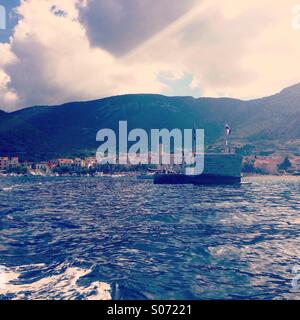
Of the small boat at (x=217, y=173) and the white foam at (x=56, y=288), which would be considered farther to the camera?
the small boat at (x=217, y=173)

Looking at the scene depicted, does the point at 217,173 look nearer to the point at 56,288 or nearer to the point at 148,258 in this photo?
the point at 148,258

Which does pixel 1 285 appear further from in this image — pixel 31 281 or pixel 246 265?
pixel 246 265

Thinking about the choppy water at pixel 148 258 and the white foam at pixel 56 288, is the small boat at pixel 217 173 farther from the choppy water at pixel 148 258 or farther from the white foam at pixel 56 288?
the white foam at pixel 56 288

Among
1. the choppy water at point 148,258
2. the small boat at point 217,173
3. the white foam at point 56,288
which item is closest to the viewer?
the white foam at point 56,288

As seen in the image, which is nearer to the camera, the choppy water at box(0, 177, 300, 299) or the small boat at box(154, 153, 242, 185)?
the choppy water at box(0, 177, 300, 299)

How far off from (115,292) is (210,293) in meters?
4.61

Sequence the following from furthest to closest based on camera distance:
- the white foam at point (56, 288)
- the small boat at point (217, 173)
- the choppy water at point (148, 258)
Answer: the small boat at point (217, 173) → the choppy water at point (148, 258) → the white foam at point (56, 288)

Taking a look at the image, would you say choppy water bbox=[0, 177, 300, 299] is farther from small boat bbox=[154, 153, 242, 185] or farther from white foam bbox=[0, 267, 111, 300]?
small boat bbox=[154, 153, 242, 185]

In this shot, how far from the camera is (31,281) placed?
52.0 ft

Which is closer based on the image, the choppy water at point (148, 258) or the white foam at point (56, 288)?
the white foam at point (56, 288)

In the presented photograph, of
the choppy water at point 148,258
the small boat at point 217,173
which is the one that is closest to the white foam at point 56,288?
the choppy water at point 148,258

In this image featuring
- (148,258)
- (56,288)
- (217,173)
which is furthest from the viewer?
(217,173)

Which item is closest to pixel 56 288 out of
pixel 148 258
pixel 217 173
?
pixel 148 258

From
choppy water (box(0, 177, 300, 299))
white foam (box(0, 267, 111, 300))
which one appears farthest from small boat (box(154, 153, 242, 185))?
white foam (box(0, 267, 111, 300))
